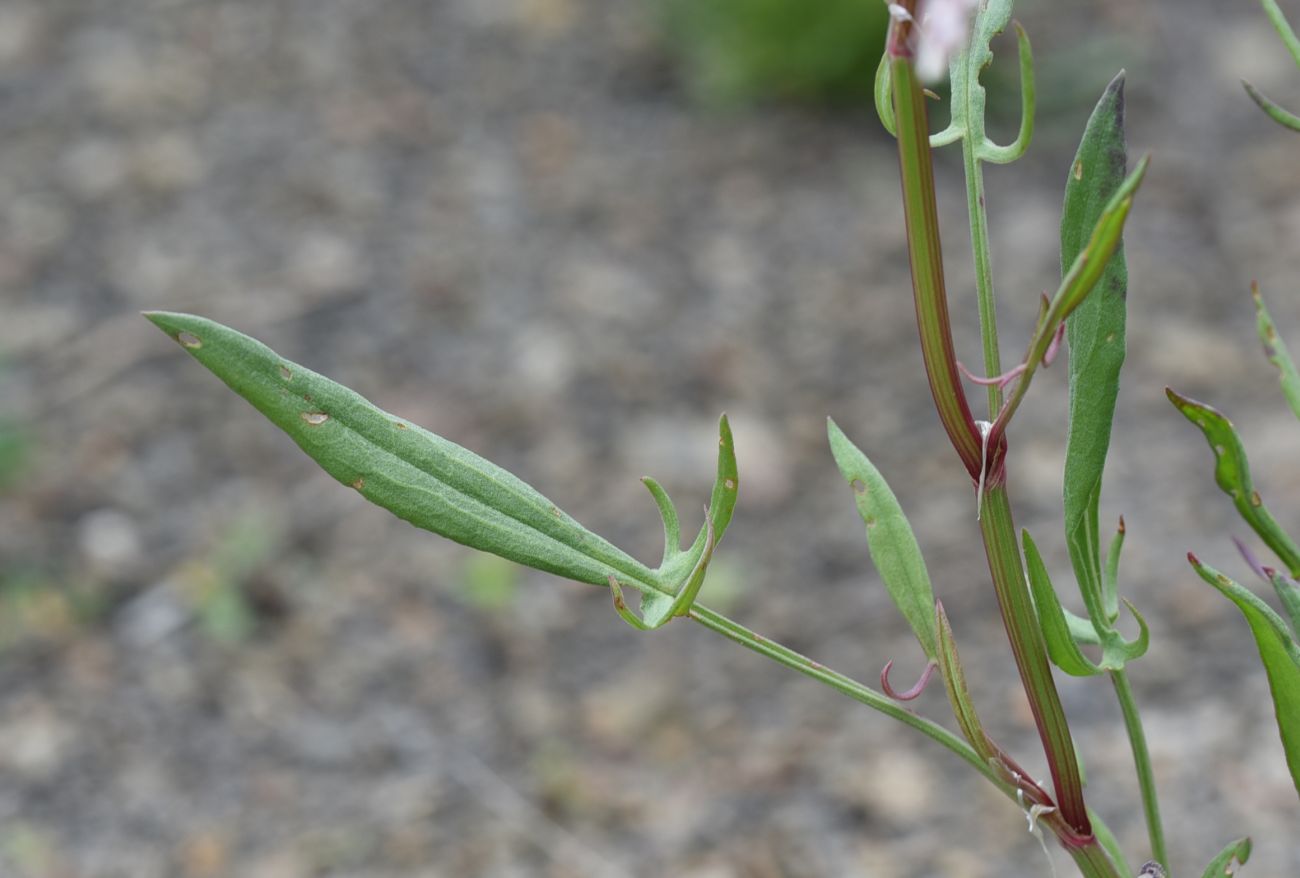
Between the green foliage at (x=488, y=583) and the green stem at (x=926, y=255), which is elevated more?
the green stem at (x=926, y=255)

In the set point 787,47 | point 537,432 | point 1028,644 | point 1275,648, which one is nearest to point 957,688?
point 1028,644

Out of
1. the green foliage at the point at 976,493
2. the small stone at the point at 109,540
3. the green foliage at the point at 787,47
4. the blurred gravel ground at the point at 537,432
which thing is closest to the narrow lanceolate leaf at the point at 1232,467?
the green foliage at the point at 976,493

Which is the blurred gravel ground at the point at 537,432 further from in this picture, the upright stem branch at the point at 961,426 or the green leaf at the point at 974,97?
the green leaf at the point at 974,97

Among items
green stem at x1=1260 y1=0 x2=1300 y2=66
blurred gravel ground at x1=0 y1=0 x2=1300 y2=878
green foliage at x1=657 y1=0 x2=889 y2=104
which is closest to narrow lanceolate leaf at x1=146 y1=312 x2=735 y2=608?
green stem at x1=1260 y1=0 x2=1300 y2=66

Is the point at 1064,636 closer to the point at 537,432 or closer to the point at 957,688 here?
the point at 957,688

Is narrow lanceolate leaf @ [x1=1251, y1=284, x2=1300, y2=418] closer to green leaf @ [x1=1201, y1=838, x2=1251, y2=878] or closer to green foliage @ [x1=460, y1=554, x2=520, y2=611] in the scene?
green leaf @ [x1=1201, y1=838, x2=1251, y2=878]

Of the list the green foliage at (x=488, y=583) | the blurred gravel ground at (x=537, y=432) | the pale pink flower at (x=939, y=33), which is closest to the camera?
the pale pink flower at (x=939, y=33)
